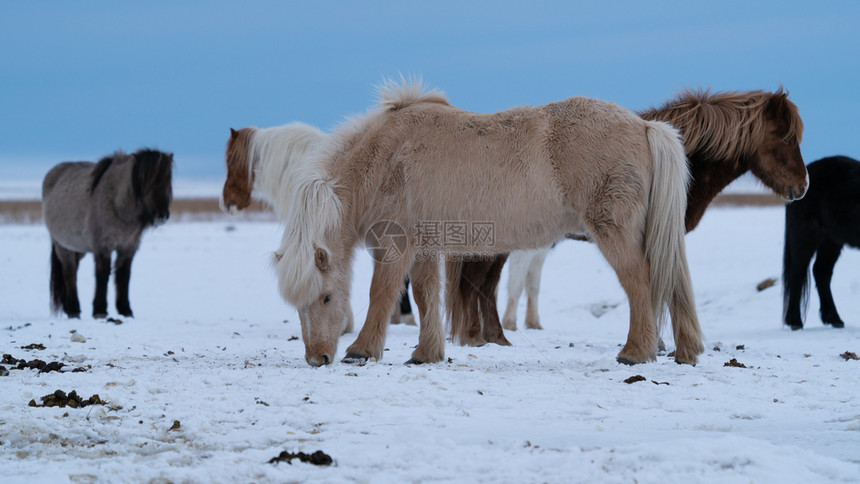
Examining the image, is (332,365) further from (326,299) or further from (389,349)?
(389,349)

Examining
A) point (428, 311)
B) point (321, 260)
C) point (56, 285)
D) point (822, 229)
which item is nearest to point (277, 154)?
point (321, 260)

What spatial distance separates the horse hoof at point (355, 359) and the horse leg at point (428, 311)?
0.35 metres

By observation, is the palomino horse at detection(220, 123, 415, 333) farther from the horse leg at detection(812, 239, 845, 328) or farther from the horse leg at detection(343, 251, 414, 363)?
the horse leg at detection(812, 239, 845, 328)

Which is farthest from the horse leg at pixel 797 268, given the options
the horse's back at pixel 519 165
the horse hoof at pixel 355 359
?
the horse hoof at pixel 355 359

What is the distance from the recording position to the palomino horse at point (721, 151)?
676cm

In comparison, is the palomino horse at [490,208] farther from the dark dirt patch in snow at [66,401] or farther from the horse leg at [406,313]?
the horse leg at [406,313]

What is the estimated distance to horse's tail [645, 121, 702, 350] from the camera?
18.2 ft

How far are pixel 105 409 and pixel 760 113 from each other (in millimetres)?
5803

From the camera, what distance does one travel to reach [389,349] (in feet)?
22.5

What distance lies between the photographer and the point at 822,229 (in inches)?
360

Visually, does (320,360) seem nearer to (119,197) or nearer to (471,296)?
(471,296)

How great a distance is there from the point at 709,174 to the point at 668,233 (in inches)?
68.9

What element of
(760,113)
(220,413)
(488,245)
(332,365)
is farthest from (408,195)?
(760,113)

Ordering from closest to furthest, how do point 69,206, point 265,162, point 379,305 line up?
point 379,305, point 265,162, point 69,206
